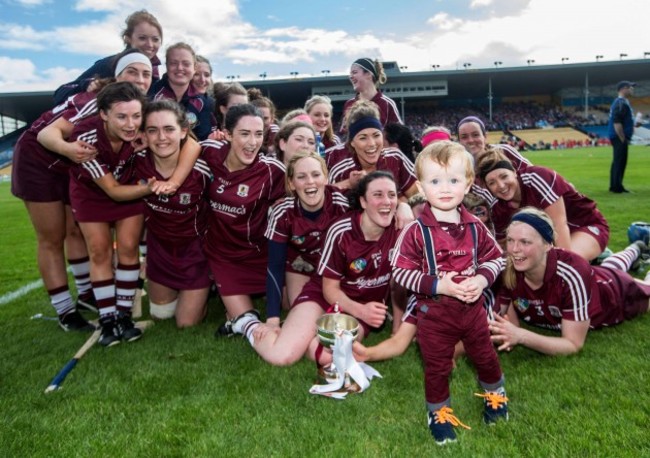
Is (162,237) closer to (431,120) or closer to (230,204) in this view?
(230,204)

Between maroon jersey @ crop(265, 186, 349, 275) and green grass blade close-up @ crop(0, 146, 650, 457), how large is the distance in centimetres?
89

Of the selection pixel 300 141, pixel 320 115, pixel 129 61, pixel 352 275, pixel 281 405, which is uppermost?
pixel 129 61

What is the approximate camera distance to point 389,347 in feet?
10.8

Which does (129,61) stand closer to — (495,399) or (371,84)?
(371,84)

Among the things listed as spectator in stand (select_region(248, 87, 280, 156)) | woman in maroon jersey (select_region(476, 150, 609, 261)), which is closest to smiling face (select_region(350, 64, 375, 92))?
spectator in stand (select_region(248, 87, 280, 156))

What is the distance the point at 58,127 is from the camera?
3.81 metres

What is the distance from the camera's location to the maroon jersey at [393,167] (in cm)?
438

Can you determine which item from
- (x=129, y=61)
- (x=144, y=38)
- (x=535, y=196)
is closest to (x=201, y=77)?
(x=144, y=38)

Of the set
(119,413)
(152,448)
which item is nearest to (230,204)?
(119,413)

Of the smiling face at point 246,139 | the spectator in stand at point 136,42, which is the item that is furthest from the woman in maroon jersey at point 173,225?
the spectator in stand at point 136,42

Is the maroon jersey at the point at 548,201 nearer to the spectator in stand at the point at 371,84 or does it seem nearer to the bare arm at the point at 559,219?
the bare arm at the point at 559,219

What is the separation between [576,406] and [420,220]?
1.28m

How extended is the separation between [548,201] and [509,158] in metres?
0.57

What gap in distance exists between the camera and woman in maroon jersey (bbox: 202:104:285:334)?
12.9 feet
